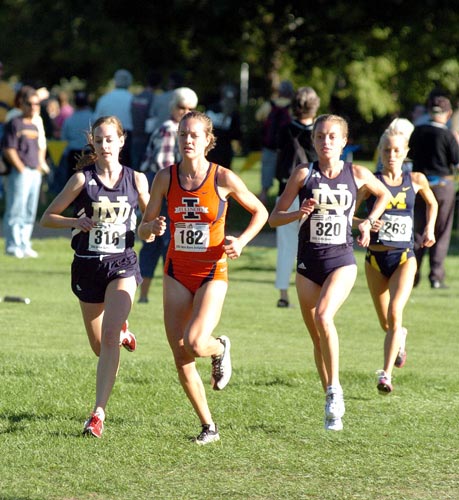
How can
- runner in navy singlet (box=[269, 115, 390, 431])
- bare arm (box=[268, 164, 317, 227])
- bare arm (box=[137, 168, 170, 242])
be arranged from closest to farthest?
bare arm (box=[137, 168, 170, 242])
runner in navy singlet (box=[269, 115, 390, 431])
bare arm (box=[268, 164, 317, 227])

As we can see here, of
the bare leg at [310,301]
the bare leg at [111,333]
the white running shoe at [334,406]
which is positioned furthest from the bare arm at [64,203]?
the white running shoe at [334,406]

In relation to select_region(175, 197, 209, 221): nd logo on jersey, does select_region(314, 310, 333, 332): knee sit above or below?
below

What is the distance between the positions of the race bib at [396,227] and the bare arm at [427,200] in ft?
0.98

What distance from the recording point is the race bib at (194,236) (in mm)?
7234

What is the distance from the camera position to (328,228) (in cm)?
789

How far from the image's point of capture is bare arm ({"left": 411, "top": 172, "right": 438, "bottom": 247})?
9472 mm

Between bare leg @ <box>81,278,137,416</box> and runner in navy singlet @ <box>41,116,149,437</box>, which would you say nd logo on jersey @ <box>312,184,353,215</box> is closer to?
runner in navy singlet @ <box>41,116,149,437</box>

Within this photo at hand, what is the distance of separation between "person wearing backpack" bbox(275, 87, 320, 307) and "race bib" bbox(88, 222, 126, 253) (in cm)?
478

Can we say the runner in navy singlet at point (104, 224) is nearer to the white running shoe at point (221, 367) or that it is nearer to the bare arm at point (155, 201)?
the bare arm at point (155, 201)

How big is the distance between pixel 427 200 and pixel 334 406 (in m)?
2.67

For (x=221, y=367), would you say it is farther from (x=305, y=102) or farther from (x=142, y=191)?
(x=305, y=102)

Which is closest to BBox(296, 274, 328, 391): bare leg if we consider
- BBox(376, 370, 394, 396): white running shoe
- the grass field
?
the grass field

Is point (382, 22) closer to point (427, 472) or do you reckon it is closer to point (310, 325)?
point (310, 325)

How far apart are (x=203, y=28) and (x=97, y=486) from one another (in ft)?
62.3
